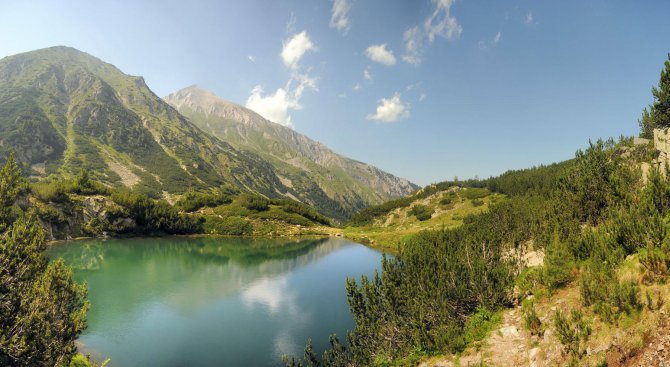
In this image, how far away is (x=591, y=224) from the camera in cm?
2353

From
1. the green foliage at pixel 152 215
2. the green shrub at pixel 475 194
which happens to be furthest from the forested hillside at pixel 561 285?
the green foliage at pixel 152 215

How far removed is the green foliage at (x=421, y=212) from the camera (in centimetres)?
10962

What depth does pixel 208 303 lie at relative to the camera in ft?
131

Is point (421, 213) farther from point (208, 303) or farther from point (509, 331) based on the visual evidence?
point (509, 331)

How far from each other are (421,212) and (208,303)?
88827mm

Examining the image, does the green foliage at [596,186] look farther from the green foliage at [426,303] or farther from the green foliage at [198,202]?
the green foliage at [198,202]

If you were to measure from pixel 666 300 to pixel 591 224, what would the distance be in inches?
567

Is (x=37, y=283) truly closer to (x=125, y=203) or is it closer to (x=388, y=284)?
(x=388, y=284)

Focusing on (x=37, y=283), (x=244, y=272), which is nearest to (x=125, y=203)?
(x=244, y=272)

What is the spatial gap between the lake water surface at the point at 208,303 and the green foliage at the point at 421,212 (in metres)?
37.8

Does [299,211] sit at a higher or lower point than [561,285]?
higher

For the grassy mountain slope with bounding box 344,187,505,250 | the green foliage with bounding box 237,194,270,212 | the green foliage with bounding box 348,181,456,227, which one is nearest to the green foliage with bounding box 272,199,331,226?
the green foliage with bounding box 237,194,270,212

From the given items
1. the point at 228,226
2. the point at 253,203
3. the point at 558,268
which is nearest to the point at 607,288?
the point at 558,268

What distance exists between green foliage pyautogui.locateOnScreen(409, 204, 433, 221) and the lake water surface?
1489 inches
